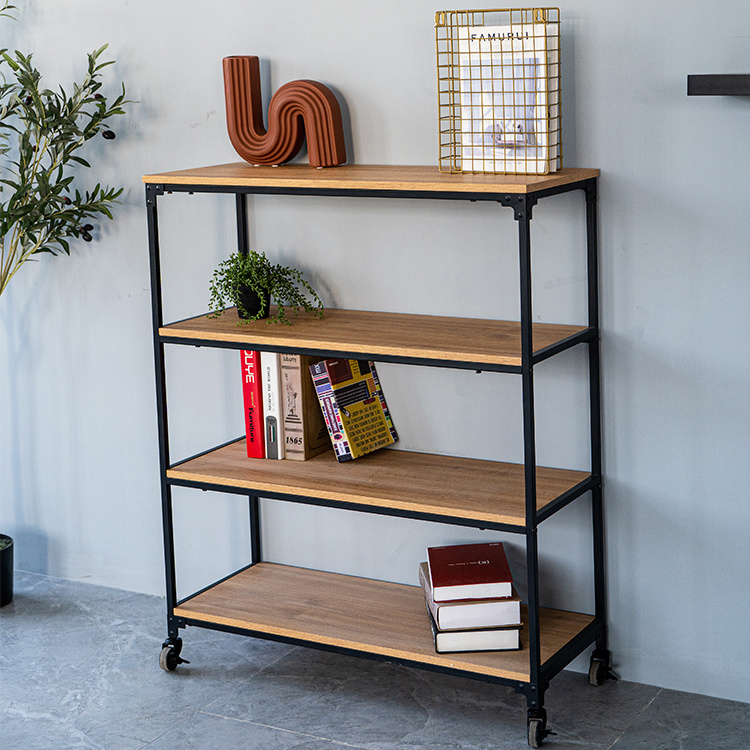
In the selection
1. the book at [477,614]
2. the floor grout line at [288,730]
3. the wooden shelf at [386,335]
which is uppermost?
the wooden shelf at [386,335]

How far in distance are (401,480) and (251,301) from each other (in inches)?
25.2

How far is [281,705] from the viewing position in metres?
2.96

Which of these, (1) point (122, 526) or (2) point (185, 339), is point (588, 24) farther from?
(1) point (122, 526)

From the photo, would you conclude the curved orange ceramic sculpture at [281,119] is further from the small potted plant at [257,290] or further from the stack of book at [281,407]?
the stack of book at [281,407]

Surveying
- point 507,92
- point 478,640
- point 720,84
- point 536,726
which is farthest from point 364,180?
point 536,726

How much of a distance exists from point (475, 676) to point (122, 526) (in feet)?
4.97

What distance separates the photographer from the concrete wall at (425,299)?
2.71 meters

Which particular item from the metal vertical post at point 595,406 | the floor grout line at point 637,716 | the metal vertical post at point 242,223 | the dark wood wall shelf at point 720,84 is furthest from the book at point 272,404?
the dark wood wall shelf at point 720,84

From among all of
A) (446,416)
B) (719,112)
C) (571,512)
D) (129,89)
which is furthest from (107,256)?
(719,112)

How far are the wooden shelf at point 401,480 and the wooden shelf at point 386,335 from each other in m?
0.36

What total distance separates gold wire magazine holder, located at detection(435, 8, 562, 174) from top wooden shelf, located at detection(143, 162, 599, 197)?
5 centimetres

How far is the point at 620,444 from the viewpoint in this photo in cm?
290

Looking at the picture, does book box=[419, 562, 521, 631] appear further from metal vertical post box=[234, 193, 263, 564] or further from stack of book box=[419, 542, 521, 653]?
metal vertical post box=[234, 193, 263, 564]

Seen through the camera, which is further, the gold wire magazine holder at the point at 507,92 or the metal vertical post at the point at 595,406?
the metal vertical post at the point at 595,406
